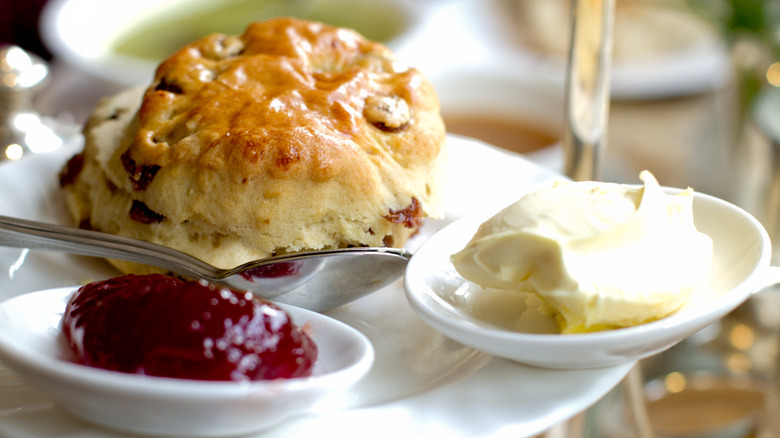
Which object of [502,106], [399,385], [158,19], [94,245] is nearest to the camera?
[399,385]

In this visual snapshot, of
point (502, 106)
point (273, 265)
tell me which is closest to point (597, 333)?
point (273, 265)

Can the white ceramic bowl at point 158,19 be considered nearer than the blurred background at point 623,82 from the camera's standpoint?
No

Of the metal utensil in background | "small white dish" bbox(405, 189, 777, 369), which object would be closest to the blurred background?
the metal utensil in background

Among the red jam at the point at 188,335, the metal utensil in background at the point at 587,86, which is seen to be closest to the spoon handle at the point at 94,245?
the red jam at the point at 188,335

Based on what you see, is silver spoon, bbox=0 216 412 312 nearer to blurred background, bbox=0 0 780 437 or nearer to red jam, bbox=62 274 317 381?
red jam, bbox=62 274 317 381

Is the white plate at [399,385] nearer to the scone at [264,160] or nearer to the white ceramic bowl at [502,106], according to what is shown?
the scone at [264,160]

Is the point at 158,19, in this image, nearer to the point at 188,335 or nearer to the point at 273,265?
the point at 273,265
